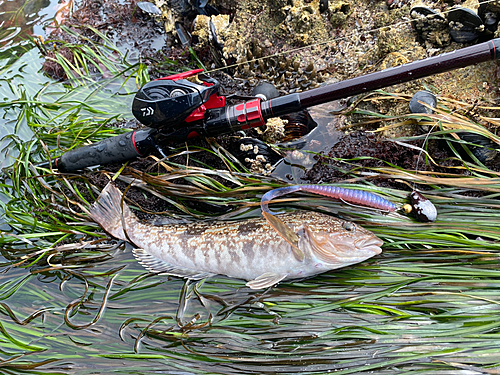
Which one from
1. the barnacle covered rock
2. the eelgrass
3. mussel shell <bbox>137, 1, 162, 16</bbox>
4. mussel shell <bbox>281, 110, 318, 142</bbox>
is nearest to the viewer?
the eelgrass

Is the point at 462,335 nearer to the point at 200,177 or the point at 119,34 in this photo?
the point at 200,177

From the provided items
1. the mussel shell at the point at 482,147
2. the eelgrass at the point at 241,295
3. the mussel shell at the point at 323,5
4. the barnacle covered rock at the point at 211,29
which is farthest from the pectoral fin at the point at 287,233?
the mussel shell at the point at 323,5

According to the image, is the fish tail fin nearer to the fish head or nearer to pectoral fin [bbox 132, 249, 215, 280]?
pectoral fin [bbox 132, 249, 215, 280]

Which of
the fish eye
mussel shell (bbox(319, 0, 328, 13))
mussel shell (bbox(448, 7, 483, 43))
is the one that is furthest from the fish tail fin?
mussel shell (bbox(448, 7, 483, 43))

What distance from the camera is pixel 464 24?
3305 mm

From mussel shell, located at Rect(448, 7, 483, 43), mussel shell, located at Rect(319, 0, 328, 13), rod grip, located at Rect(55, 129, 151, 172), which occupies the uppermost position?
mussel shell, located at Rect(319, 0, 328, 13)

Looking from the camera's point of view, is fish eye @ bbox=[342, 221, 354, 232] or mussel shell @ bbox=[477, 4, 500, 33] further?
mussel shell @ bbox=[477, 4, 500, 33]

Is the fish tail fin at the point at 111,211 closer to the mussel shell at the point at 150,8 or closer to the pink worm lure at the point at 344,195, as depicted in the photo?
the pink worm lure at the point at 344,195

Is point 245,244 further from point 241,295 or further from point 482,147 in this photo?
point 482,147

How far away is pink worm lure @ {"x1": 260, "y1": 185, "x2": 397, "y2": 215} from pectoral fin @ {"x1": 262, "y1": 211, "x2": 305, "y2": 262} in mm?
216

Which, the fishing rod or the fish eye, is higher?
the fishing rod

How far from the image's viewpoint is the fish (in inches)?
106

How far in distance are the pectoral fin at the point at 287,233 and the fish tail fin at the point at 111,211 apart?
5.15 feet

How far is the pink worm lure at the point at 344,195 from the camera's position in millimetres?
2906
